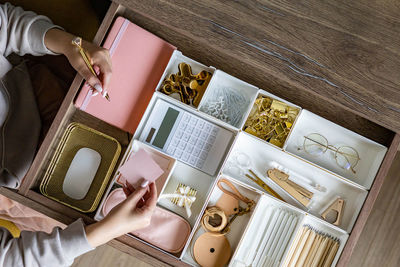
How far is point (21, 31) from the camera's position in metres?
1.04

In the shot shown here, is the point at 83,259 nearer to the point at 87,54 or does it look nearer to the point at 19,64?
the point at 19,64

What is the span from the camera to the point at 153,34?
1.13m

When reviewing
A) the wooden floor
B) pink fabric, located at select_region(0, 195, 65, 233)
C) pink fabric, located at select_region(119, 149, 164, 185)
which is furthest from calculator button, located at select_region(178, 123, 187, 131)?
the wooden floor

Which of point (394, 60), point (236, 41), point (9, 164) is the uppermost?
point (394, 60)

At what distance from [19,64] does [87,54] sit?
296 millimetres

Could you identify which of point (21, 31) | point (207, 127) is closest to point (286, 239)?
point (207, 127)

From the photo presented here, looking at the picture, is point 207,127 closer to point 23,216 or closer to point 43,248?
point 43,248

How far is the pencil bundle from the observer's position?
108 centimetres

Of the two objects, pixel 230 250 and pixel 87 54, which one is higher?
pixel 87 54

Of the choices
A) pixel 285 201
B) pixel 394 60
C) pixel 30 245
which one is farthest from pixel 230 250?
pixel 394 60

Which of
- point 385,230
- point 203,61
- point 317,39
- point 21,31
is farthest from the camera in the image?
point 385,230

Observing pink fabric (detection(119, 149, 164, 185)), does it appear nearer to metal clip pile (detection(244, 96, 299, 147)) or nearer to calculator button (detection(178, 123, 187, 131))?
calculator button (detection(178, 123, 187, 131))

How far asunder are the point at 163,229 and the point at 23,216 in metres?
0.52

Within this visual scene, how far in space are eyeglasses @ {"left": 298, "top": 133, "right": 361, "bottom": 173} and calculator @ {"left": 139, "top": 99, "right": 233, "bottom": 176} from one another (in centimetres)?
26
